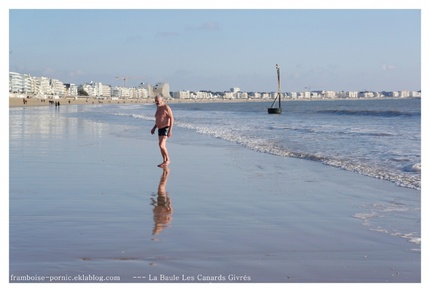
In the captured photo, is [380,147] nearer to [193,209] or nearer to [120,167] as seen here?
[120,167]

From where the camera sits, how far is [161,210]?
22.1ft

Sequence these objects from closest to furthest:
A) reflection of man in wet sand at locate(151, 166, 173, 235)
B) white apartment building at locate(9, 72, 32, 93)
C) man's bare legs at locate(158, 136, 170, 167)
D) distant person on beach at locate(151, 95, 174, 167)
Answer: reflection of man in wet sand at locate(151, 166, 173, 235) < man's bare legs at locate(158, 136, 170, 167) < distant person on beach at locate(151, 95, 174, 167) < white apartment building at locate(9, 72, 32, 93)

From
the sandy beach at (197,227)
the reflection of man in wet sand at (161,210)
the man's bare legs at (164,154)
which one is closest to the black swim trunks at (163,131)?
the man's bare legs at (164,154)

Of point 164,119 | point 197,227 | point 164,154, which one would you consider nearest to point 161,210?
point 197,227

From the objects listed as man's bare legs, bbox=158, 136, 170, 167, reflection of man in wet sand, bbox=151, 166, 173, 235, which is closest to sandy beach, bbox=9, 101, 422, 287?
reflection of man in wet sand, bbox=151, 166, 173, 235

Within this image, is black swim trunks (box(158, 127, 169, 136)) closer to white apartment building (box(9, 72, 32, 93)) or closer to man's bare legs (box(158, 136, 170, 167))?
man's bare legs (box(158, 136, 170, 167))

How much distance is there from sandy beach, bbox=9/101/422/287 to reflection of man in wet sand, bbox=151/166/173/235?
0.01m

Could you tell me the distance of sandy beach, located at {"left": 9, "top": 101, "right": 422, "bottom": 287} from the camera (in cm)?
439

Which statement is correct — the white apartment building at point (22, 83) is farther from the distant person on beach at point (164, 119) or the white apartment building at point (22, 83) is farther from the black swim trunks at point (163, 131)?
the black swim trunks at point (163, 131)

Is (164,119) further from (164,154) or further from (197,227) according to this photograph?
(197,227)
